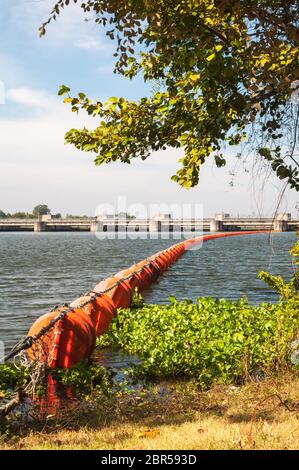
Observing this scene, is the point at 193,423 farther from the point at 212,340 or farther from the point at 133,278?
the point at 133,278

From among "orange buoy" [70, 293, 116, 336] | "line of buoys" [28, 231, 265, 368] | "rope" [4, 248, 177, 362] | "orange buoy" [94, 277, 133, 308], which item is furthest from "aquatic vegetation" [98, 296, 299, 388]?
"orange buoy" [94, 277, 133, 308]

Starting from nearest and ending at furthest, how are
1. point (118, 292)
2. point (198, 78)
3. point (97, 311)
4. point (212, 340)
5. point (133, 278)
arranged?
point (198, 78) < point (212, 340) < point (97, 311) < point (118, 292) < point (133, 278)

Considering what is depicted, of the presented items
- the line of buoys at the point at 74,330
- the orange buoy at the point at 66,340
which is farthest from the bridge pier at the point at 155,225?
the orange buoy at the point at 66,340

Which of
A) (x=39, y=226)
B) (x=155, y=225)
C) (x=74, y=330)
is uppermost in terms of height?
(x=39, y=226)

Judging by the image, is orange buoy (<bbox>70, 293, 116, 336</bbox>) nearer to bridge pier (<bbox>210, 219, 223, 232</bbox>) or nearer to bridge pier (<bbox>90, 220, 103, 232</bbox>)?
bridge pier (<bbox>210, 219, 223, 232</bbox>)

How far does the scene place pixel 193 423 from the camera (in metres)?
7.01

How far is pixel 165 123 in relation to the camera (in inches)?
324

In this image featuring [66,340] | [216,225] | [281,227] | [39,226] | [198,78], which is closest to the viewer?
[198,78]

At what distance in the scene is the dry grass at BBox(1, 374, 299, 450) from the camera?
19.8ft

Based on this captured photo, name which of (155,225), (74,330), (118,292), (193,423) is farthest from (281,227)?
(193,423)

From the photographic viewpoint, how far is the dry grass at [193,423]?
19.8ft

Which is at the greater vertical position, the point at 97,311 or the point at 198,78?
the point at 198,78

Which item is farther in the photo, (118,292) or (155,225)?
(155,225)
